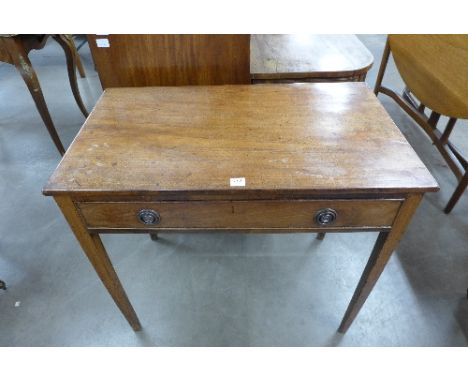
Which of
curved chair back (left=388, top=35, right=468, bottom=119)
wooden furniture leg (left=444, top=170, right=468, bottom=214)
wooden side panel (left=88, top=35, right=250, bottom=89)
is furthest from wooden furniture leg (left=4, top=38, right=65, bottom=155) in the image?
wooden furniture leg (left=444, top=170, right=468, bottom=214)

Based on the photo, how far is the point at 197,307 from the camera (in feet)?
4.04

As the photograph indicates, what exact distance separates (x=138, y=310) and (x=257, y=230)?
2.47 ft

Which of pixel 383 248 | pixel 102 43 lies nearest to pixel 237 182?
pixel 383 248

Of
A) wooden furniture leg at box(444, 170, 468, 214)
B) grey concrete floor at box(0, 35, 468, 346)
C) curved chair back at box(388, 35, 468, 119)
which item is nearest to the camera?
grey concrete floor at box(0, 35, 468, 346)

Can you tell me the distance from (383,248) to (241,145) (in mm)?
449

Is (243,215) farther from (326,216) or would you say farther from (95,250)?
(95,250)

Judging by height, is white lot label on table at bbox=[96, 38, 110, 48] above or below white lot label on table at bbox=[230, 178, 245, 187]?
above

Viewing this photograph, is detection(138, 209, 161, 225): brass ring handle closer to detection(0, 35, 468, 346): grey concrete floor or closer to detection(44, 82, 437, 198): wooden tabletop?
detection(44, 82, 437, 198): wooden tabletop

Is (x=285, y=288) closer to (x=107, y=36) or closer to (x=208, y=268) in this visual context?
Answer: (x=208, y=268)

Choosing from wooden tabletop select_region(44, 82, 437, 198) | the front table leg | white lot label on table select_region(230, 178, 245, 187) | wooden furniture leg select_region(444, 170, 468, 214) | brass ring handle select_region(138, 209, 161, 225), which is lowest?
wooden furniture leg select_region(444, 170, 468, 214)

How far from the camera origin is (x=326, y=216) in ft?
2.30

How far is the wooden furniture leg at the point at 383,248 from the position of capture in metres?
0.69

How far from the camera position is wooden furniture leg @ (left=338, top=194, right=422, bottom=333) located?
2.27ft

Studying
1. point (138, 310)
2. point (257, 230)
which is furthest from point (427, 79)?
point (138, 310)
